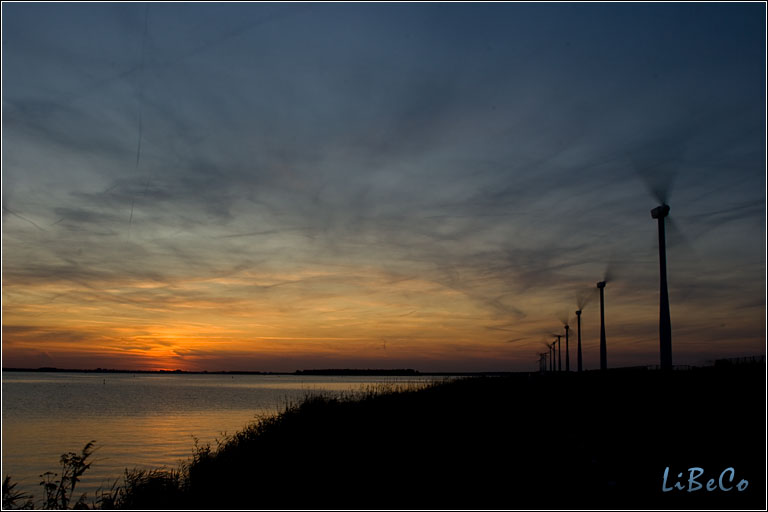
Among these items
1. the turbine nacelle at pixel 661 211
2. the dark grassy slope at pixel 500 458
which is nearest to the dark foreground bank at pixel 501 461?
the dark grassy slope at pixel 500 458

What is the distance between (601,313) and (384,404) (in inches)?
1964

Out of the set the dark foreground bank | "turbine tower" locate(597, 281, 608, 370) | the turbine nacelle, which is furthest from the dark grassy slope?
"turbine tower" locate(597, 281, 608, 370)

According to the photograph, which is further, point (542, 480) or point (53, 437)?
point (53, 437)

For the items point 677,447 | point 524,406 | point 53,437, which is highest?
point 677,447

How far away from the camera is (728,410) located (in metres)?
22.2

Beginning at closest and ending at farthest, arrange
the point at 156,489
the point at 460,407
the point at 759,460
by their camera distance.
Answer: the point at 759,460 < the point at 156,489 < the point at 460,407

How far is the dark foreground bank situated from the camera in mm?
13047

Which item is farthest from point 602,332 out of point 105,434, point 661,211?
point 105,434

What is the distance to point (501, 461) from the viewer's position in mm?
17078

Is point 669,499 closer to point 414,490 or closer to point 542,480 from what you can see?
point 542,480

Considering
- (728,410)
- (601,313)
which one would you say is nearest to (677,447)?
(728,410)

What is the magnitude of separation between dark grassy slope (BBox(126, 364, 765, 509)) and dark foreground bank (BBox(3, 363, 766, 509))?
0.16 ft

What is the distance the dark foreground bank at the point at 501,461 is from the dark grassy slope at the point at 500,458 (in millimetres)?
48

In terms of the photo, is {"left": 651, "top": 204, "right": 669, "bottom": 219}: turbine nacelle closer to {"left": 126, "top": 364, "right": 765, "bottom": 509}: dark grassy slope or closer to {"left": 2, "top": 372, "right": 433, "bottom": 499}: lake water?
{"left": 126, "top": 364, "right": 765, "bottom": 509}: dark grassy slope
